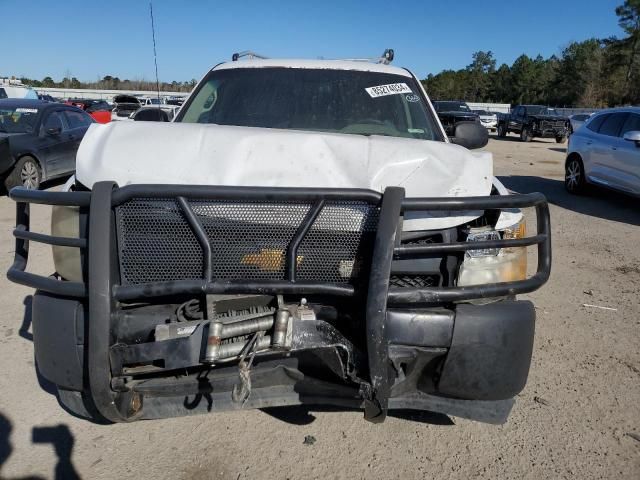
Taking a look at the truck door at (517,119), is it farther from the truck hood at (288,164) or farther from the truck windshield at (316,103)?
the truck hood at (288,164)

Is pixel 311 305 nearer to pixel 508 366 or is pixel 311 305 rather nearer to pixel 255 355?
pixel 255 355

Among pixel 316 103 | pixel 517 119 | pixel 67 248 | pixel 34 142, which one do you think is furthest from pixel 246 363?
pixel 517 119

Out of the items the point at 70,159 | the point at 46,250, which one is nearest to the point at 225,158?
the point at 46,250

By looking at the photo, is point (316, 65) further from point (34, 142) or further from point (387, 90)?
point (34, 142)

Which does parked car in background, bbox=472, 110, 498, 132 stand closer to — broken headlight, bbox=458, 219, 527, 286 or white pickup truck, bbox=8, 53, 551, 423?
broken headlight, bbox=458, 219, 527, 286

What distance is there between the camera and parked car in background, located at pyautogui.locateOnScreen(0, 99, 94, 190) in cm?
877

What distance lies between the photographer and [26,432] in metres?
2.76

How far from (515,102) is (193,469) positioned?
78950 millimetres

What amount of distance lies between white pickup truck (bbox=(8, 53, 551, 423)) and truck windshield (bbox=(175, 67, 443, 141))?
3.52 ft

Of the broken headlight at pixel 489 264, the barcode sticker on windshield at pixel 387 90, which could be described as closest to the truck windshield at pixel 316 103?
the barcode sticker on windshield at pixel 387 90

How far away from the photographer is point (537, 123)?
82.4 ft

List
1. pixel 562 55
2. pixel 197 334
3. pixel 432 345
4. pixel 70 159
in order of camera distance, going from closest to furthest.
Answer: pixel 197 334, pixel 432 345, pixel 70 159, pixel 562 55

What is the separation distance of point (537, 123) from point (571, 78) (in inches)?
1793

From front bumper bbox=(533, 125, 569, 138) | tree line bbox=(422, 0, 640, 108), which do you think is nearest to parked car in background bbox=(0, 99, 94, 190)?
Result: front bumper bbox=(533, 125, 569, 138)
